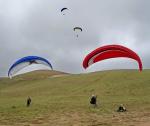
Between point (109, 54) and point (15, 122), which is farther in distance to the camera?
point (109, 54)

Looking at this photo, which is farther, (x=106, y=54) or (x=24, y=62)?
(x=24, y=62)

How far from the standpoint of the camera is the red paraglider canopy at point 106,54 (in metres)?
27.7

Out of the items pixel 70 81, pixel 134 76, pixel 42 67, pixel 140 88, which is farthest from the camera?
pixel 70 81

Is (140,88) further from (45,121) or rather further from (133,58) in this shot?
(45,121)

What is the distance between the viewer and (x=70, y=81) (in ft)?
275

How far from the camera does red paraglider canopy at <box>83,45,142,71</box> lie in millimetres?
27703

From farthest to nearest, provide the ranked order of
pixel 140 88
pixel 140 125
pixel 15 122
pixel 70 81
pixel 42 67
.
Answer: pixel 70 81 < pixel 140 88 < pixel 42 67 < pixel 15 122 < pixel 140 125

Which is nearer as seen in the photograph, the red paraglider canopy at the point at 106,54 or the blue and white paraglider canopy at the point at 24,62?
the red paraglider canopy at the point at 106,54

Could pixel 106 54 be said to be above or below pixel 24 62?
below

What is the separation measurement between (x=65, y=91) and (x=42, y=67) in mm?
40158

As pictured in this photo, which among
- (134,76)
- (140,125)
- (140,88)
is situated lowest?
(140,125)

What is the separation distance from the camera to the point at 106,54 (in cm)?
2861

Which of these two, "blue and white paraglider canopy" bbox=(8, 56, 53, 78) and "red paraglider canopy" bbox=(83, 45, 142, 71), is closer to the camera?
"red paraglider canopy" bbox=(83, 45, 142, 71)

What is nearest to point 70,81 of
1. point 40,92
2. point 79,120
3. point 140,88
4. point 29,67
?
point 40,92
